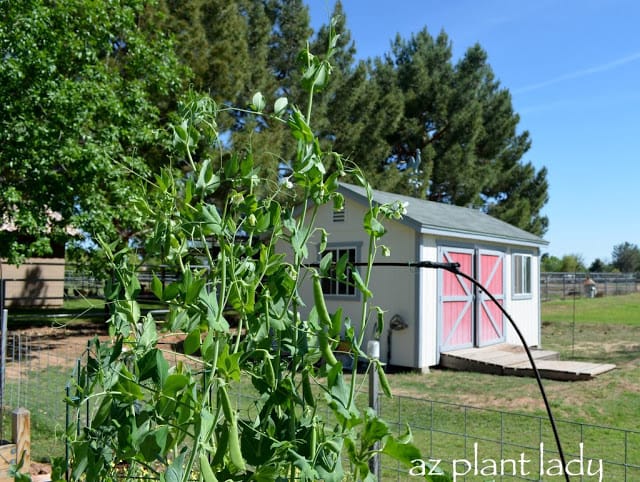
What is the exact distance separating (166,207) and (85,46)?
10682 millimetres

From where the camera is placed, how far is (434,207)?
45.6 feet

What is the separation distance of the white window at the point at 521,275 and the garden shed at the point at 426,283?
0.40 m

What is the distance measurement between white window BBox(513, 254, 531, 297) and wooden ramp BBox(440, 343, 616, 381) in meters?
2.11

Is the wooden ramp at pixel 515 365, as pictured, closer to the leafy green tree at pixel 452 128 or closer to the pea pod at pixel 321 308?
the pea pod at pixel 321 308

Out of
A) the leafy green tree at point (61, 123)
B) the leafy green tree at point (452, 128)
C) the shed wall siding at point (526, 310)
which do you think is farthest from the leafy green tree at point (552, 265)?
the leafy green tree at point (61, 123)

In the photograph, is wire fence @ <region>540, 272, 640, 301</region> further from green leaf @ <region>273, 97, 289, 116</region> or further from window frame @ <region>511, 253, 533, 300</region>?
green leaf @ <region>273, 97, 289, 116</region>

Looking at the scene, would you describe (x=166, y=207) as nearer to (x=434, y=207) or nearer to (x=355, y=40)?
(x=434, y=207)

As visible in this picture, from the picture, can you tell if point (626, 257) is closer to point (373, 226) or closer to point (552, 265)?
point (552, 265)

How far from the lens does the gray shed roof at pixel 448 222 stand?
11.0 meters

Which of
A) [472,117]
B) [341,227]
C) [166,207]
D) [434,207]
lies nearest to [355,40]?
[472,117]

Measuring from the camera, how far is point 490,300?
41.6 ft

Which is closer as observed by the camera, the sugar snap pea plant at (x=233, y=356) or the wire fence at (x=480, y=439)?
the sugar snap pea plant at (x=233, y=356)

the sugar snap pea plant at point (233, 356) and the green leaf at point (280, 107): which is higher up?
the green leaf at point (280, 107)

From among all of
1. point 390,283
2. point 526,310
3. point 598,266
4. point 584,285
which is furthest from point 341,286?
point 598,266
